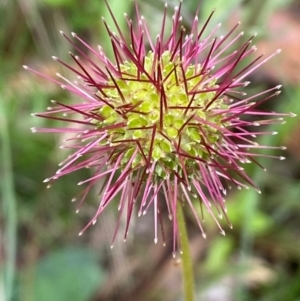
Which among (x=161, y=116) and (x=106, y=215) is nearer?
(x=161, y=116)

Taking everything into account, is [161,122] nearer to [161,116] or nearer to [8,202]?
[161,116]

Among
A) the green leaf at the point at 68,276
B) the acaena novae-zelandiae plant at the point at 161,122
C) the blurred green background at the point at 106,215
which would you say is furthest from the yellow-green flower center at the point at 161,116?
the green leaf at the point at 68,276

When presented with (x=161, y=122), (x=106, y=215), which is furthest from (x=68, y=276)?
(x=161, y=122)

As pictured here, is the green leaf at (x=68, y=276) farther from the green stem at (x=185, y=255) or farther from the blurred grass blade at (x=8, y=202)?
the green stem at (x=185, y=255)

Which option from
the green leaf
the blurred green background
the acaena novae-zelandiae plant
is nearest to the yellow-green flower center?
the acaena novae-zelandiae plant

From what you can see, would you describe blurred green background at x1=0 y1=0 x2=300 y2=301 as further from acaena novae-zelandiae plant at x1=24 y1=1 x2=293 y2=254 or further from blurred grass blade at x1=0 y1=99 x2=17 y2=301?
acaena novae-zelandiae plant at x1=24 y1=1 x2=293 y2=254

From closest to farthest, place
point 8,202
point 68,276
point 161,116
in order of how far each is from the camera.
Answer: point 161,116 < point 8,202 < point 68,276

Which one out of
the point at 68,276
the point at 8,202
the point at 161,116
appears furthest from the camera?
the point at 68,276
